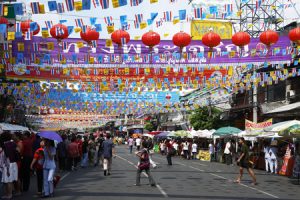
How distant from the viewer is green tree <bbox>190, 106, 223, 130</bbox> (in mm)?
43312

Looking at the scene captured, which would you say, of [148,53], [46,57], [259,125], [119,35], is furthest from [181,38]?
[259,125]

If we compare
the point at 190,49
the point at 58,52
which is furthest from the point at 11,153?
the point at 190,49

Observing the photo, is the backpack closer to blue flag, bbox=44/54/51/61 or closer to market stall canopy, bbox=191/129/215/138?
blue flag, bbox=44/54/51/61

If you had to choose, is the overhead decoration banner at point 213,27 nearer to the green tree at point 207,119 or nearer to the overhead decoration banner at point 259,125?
the green tree at point 207,119

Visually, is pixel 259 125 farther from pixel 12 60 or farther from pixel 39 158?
pixel 39 158

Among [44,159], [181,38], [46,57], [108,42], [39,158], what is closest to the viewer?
[44,159]

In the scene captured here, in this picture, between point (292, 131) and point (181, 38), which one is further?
point (292, 131)

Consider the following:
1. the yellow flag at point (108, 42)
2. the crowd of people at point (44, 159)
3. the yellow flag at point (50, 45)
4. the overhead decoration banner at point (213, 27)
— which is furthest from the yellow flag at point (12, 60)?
the overhead decoration banner at point (213, 27)

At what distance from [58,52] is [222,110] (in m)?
29.0

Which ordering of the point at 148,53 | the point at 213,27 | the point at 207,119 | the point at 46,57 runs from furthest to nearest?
the point at 207,119
the point at 213,27
the point at 46,57
the point at 148,53

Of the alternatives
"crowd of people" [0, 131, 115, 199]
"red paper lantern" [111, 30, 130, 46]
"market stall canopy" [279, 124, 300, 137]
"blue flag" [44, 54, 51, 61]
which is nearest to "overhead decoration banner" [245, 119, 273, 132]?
"market stall canopy" [279, 124, 300, 137]

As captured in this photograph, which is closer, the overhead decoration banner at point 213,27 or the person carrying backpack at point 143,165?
the person carrying backpack at point 143,165

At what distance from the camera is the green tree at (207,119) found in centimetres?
4331

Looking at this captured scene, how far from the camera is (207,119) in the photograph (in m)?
44.2
